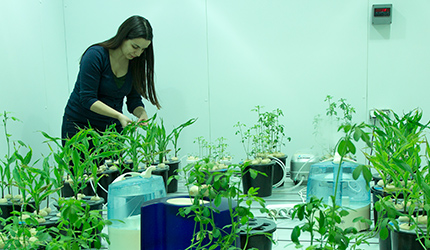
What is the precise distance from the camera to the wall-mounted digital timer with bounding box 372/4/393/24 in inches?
103

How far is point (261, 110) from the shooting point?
9.53 feet

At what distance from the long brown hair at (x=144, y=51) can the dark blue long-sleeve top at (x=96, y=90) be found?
0.15 feet

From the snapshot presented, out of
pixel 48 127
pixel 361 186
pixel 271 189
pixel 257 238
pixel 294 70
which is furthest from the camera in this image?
pixel 294 70

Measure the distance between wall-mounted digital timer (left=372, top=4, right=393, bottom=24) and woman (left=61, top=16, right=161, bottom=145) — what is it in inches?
61.7

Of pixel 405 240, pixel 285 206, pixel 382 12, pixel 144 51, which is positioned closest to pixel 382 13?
pixel 382 12

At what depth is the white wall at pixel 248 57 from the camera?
106 inches

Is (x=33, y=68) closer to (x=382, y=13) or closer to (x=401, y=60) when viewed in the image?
(x=382, y=13)

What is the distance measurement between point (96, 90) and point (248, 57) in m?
1.25

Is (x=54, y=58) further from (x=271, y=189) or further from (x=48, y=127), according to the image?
(x=271, y=189)

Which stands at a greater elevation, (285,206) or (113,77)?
(113,77)

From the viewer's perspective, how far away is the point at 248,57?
2875 millimetres

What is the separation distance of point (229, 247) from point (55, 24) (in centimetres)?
258

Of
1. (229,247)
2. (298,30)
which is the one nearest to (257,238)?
(229,247)

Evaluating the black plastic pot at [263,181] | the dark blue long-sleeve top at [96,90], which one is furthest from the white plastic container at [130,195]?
the dark blue long-sleeve top at [96,90]
